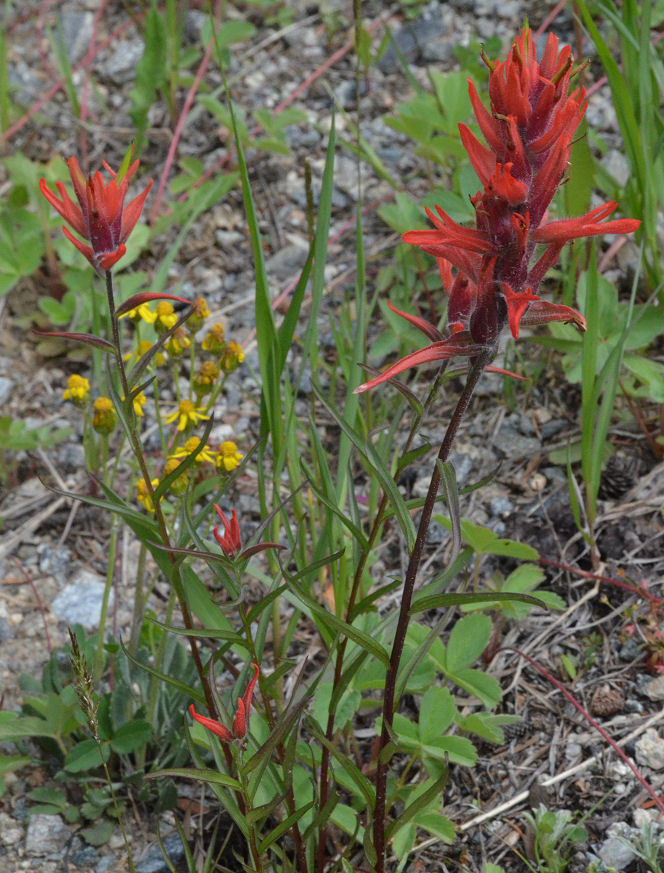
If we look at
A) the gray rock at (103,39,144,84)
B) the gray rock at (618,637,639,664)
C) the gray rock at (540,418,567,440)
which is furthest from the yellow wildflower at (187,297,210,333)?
the gray rock at (103,39,144,84)

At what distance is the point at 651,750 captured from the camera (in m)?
1.94

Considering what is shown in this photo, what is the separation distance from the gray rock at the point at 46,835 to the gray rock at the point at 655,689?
135 cm

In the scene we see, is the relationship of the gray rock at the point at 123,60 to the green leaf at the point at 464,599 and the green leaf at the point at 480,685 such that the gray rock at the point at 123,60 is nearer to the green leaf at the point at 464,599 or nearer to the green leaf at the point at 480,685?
the green leaf at the point at 480,685

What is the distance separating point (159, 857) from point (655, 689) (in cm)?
117

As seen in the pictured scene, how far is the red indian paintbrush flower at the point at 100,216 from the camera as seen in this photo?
4.39 feet

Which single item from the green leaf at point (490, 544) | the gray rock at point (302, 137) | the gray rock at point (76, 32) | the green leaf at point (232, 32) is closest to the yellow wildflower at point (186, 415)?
the green leaf at point (490, 544)

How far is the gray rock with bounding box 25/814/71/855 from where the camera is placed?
197cm

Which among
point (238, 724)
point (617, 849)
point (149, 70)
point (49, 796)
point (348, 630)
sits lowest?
point (617, 849)

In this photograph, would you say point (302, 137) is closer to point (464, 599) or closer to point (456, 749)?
point (456, 749)

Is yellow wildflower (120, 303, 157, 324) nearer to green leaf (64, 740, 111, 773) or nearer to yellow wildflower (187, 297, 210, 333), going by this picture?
yellow wildflower (187, 297, 210, 333)

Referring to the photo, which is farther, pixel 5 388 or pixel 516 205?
pixel 5 388

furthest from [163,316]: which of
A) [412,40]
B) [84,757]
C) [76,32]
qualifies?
[76,32]

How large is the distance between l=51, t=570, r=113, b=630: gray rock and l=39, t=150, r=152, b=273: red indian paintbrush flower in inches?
52.4

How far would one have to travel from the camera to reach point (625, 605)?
86.9 inches
